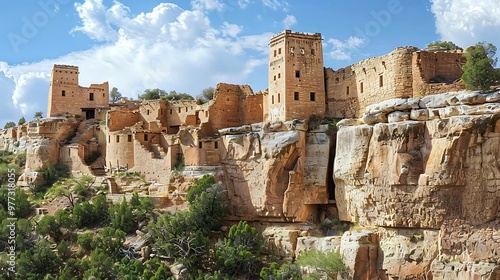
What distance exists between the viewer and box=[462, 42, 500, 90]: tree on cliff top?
34.4m

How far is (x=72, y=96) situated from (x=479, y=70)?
34.0m

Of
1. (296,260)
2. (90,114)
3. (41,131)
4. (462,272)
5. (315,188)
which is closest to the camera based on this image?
(462,272)

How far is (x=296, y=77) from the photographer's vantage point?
41.0m

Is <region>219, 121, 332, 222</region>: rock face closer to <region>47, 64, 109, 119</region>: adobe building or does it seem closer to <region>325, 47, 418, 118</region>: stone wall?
<region>325, 47, 418, 118</region>: stone wall

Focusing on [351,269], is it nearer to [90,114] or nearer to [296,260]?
[296,260]

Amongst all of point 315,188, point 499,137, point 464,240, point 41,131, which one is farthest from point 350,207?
point 41,131

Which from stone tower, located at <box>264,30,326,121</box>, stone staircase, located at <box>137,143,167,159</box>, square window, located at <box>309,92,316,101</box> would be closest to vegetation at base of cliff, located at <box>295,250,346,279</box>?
stone tower, located at <box>264,30,326,121</box>

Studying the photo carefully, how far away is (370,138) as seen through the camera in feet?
116

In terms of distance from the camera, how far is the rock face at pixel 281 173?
3881 centimetres

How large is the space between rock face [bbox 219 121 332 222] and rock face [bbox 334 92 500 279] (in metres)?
3.63

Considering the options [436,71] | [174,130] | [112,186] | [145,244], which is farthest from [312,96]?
[112,186]

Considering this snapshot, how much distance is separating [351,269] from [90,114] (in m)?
30.0

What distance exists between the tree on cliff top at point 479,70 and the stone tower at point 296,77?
31.4ft

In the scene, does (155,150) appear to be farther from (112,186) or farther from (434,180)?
(434,180)
